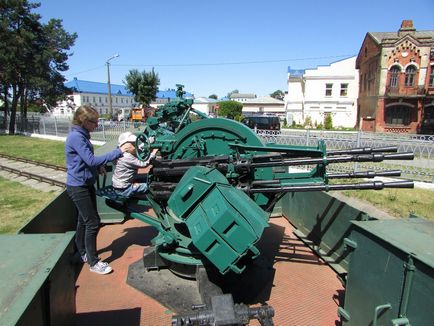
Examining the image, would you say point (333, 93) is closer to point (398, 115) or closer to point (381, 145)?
point (398, 115)

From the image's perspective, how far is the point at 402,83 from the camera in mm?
30062

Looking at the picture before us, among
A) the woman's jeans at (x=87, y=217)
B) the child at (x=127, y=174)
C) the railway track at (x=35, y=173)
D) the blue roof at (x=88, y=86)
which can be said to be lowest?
the railway track at (x=35, y=173)

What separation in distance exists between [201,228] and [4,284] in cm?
153

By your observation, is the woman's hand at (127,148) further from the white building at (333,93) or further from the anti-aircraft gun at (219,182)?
the white building at (333,93)

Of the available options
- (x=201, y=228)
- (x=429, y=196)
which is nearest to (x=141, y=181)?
(x=201, y=228)

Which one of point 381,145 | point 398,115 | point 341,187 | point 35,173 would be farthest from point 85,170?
point 398,115

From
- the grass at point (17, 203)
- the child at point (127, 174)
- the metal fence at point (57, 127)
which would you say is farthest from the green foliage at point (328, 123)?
the child at point (127, 174)

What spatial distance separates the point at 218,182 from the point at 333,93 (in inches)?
1472

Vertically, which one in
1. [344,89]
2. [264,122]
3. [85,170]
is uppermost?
[344,89]

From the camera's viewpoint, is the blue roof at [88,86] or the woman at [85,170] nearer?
the woman at [85,170]

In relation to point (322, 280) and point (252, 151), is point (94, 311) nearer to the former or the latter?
point (252, 151)

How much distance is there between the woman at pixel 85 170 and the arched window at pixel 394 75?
32.4m

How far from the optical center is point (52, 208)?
4.34 metres

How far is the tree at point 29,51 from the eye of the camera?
2366cm
